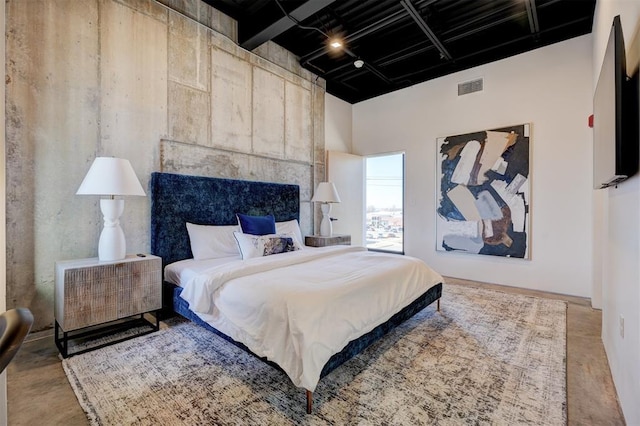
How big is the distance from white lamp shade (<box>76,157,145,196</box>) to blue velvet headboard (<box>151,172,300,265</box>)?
0.61 m

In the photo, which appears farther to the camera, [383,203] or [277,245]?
[383,203]

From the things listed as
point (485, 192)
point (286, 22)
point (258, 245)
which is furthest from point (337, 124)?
point (258, 245)

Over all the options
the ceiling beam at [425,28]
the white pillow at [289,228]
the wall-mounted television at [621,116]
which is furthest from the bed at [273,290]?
the ceiling beam at [425,28]

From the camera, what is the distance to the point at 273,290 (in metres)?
1.98

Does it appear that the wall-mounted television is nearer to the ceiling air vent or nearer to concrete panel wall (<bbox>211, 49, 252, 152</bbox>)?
the ceiling air vent

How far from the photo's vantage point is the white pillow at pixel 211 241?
3352 mm

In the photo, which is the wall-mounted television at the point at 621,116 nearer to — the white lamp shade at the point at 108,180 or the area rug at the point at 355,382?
the area rug at the point at 355,382

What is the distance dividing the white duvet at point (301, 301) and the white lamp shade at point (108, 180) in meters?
1.00

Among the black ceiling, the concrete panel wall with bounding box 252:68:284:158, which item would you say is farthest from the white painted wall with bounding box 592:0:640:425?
the concrete panel wall with bounding box 252:68:284:158

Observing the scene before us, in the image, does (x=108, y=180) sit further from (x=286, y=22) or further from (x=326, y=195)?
(x=326, y=195)

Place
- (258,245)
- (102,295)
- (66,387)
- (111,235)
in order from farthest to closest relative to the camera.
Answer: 1. (258,245)
2. (111,235)
3. (102,295)
4. (66,387)

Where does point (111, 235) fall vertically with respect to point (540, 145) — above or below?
below

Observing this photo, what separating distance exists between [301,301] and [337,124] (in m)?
4.71

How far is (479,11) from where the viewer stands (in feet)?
11.8
